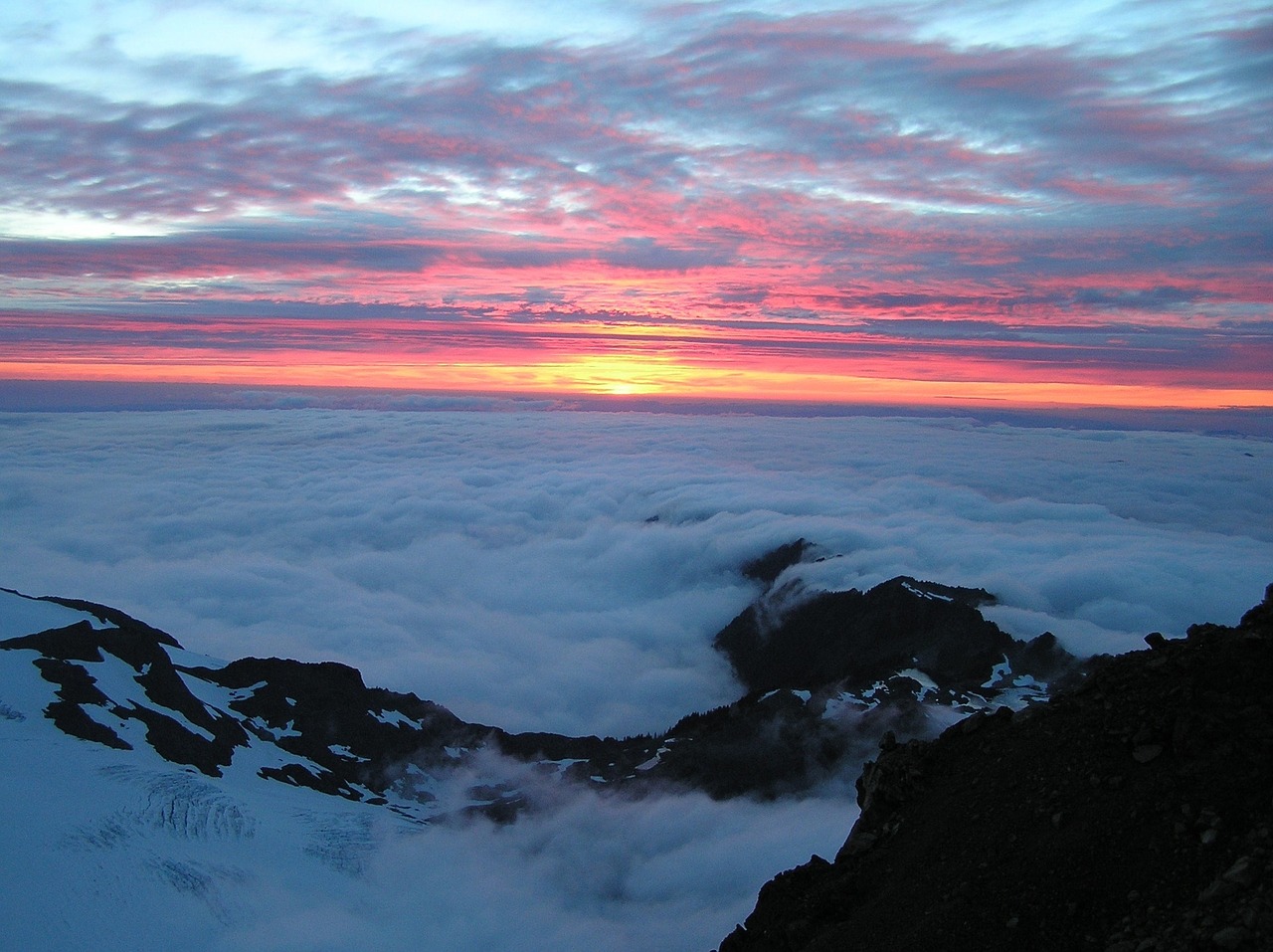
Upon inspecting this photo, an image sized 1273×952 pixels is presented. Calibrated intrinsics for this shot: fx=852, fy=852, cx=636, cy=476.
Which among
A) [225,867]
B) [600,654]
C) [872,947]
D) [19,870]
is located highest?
[872,947]

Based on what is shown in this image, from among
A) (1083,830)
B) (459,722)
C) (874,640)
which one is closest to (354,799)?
(459,722)

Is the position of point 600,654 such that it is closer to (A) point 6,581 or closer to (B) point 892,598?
(B) point 892,598

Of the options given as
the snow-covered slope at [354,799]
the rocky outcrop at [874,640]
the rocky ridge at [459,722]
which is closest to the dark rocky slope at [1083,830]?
the snow-covered slope at [354,799]

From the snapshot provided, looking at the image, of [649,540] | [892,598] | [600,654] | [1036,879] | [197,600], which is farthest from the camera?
[649,540]

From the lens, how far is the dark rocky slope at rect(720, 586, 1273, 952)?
1422 cm

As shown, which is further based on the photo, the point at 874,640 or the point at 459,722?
the point at 874,640

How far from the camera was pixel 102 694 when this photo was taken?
225ft

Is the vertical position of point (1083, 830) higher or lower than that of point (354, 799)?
higher

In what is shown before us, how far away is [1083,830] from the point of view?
53.1 ft

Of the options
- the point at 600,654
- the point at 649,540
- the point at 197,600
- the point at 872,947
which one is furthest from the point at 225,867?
the point at 649,540

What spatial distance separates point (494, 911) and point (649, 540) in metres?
135

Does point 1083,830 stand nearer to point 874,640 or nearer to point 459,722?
point 459,722

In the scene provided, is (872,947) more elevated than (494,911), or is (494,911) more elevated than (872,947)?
(872,947)

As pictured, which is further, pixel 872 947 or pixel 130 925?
pixel 130 925
